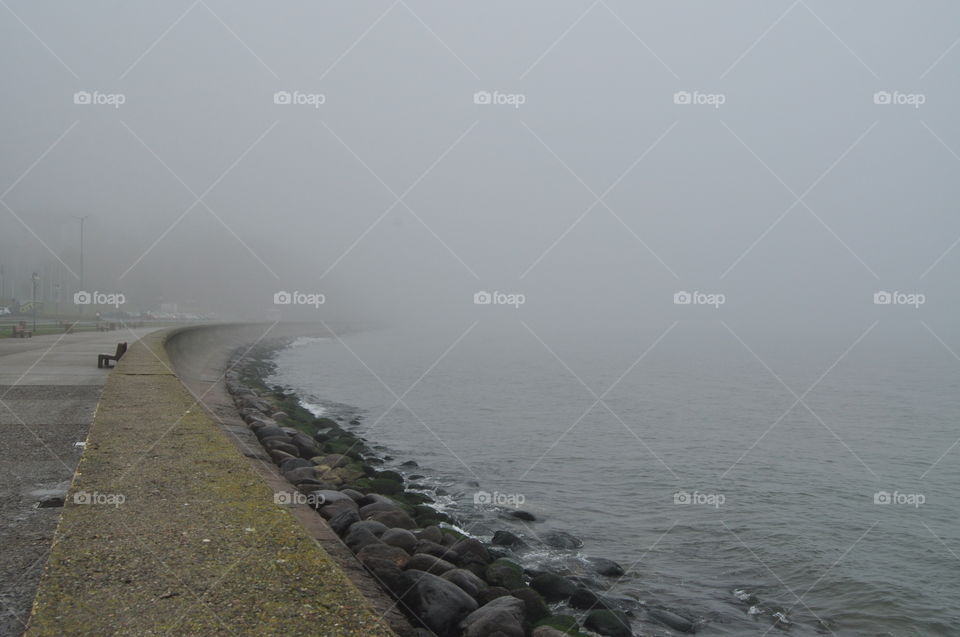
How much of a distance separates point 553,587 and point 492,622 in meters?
2.59

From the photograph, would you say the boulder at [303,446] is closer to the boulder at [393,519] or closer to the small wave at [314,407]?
the boulder at [393,519]

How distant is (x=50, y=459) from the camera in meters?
8.05

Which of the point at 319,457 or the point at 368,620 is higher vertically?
the point at 319,457

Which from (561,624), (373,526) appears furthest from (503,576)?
(373,526)

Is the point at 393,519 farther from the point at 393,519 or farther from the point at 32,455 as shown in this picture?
the point at 32,455

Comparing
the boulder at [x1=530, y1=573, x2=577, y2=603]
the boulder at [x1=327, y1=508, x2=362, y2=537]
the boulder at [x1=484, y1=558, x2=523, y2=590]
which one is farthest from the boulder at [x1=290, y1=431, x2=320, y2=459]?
the boulder at [x1=530, y1=573, x2=577, y2=603]

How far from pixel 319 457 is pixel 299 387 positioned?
20996mm

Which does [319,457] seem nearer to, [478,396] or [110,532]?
[110,532]

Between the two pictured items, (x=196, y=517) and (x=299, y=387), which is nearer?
(x=196, y=517)

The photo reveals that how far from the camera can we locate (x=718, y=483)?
656 inches

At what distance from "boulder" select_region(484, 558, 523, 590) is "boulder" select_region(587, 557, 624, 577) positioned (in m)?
1.87

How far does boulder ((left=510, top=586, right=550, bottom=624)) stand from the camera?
760cm

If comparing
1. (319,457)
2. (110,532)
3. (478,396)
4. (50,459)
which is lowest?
(110,532)

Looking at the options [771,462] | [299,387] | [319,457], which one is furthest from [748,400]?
[319,457]
